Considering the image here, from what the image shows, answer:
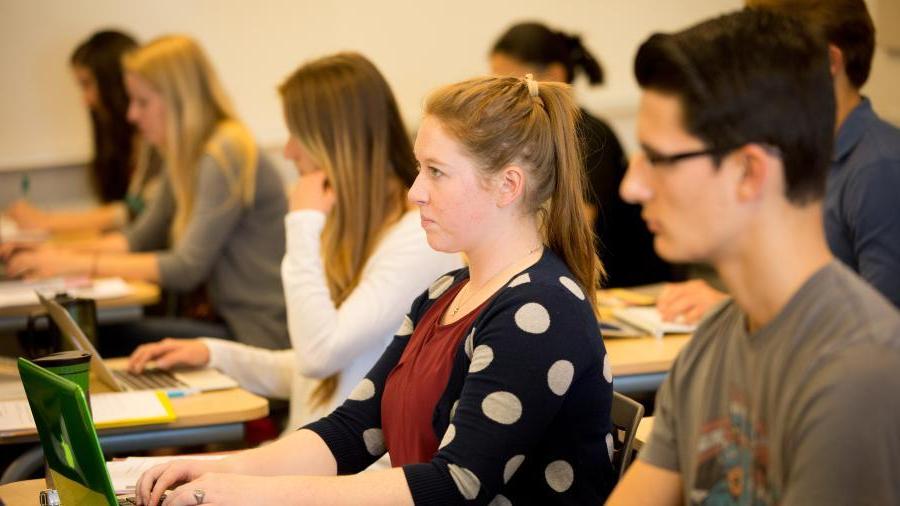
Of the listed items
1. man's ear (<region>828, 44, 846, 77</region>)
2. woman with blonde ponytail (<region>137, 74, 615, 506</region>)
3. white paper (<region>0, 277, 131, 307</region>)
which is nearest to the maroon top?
woman with blonde ponytail (<region>137, 74, 615, 506</region>)

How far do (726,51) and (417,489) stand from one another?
73cm

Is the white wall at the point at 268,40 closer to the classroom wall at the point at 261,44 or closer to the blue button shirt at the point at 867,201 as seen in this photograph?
the classroom wall at the point at 261,44

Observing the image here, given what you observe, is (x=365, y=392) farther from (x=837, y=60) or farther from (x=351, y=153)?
(x=837, y=60)

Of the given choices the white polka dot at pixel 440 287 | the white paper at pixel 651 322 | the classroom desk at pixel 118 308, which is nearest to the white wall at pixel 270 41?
the classroom desk at pixel 118 308

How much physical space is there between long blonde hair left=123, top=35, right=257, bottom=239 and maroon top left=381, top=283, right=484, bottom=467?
190cm

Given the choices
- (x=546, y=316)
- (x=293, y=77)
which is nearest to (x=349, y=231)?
(x=293, y=77)

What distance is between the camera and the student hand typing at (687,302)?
2.75m

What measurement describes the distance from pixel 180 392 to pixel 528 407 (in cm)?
103

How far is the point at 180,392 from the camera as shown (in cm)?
234

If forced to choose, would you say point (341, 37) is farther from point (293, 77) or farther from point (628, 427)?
point (628, 427)

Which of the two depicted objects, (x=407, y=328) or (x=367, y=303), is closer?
(x=407, y=328)

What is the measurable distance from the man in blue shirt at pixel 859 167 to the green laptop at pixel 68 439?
145 cm

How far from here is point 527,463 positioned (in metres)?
1.62

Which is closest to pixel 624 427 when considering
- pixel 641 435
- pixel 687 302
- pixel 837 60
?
pixel 641 435
